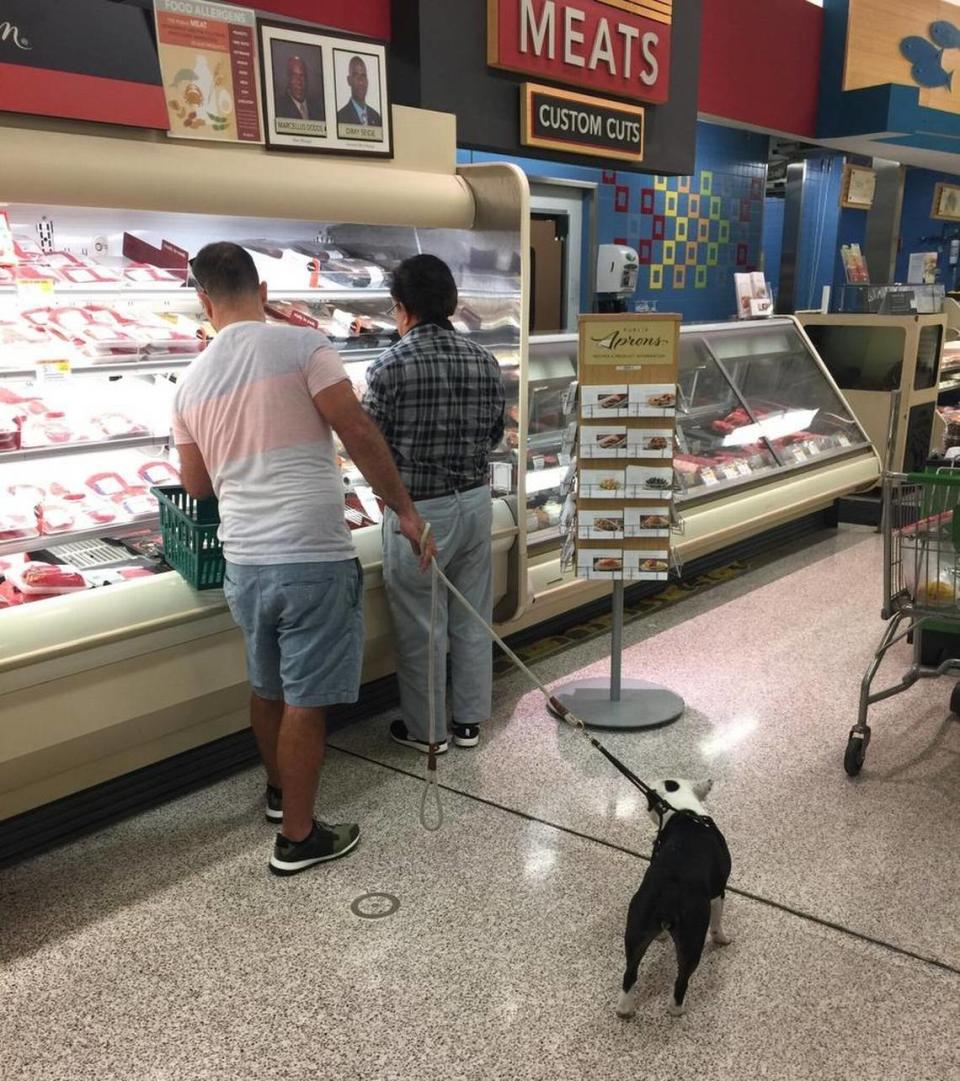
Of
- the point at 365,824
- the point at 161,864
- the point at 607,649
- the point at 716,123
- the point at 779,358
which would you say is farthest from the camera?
the point at 716,123

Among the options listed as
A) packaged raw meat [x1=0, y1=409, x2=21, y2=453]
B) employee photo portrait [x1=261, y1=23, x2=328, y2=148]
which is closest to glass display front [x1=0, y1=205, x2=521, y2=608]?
packaged raw meat [x1=0, y1=409, x2=21, y2=453]

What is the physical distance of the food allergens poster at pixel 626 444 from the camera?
3.43 meters

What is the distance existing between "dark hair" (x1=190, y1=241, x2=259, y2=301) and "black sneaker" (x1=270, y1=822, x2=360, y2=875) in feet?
5.30

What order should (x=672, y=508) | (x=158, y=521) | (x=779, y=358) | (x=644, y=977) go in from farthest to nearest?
(x=779, y=358) < (x=672, y=508) < (x=158, y=521) < (x=644, y=977)

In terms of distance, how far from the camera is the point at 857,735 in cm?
334

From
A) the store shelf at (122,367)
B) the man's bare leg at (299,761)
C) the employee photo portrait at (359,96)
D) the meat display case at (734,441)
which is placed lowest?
the man's bare leg at (299,761)

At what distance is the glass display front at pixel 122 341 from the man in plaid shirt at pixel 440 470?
0.43 metres

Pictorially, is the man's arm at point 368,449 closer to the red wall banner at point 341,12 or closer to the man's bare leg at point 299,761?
the man's bare leg at point 299,761

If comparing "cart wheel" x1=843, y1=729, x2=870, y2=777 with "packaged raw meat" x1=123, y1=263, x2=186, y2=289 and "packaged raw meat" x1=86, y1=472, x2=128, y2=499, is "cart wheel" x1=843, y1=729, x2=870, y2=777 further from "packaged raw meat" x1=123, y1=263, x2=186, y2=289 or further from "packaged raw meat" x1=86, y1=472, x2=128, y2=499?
"packaged raw meat" x1=123, y1=263, x2=186, y2=289

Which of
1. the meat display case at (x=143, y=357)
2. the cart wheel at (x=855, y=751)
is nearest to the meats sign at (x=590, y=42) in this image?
the meat display case at (x=143, y=357)

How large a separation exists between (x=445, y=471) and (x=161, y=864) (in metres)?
1.58

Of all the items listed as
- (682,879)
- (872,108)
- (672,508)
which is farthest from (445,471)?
(872,108)

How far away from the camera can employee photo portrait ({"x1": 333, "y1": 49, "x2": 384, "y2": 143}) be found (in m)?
3.16

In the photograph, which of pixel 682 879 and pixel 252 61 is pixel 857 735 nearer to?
pixel 682 879
